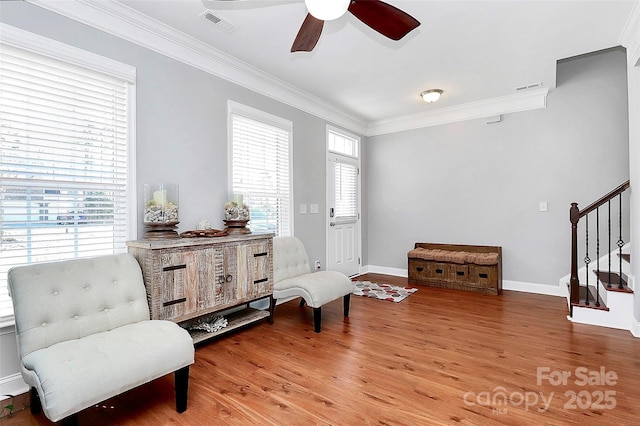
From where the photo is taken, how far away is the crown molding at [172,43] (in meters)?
2.36

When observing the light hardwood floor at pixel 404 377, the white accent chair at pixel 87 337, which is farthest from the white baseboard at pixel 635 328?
the white accent chair at pixel 87 337

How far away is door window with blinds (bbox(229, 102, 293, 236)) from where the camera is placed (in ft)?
11.7

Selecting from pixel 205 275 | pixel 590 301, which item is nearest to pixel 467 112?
pixel 590 301

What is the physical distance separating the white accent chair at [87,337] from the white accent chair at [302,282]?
135 cm

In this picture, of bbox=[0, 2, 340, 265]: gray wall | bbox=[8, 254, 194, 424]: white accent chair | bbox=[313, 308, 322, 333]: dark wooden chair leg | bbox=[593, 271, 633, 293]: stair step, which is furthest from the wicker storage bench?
bbox=[8, 254, 194, 424]: white accent chair

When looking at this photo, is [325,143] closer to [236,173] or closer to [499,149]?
[236,173]

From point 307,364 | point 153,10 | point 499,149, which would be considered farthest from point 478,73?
point 307,364

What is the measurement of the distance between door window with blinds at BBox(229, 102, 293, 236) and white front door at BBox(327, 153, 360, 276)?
3.20ft

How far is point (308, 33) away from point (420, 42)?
1.39m

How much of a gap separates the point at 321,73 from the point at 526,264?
12.7ft

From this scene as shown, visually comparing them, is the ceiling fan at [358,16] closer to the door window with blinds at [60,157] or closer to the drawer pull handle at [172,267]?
the door window with blinds at [60,157]

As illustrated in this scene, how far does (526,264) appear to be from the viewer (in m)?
4.58

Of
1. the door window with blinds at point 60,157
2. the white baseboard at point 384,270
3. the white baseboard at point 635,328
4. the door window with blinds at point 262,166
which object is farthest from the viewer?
the white baseboard at point 384,270

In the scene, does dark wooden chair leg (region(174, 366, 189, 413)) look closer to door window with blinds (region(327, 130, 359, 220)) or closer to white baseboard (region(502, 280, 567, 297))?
door window with blinds (region(327, 130, 359, 220))
